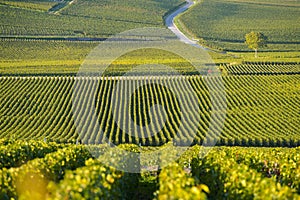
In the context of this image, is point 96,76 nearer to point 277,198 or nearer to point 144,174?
point 144,174

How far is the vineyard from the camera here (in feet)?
35.8

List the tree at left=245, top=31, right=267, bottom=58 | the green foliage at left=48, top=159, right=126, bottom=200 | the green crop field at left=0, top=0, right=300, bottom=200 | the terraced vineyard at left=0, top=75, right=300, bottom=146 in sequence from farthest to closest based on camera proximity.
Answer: the tree at left=245, top=31, right=267, bottom=58, the terraced vineyard at left=0, top=75, right=300, bottom=146, the green crop field at left=0, top=0, right=300, bottom=200, the green foliage at left=48, top=159, right=126, bottom=200

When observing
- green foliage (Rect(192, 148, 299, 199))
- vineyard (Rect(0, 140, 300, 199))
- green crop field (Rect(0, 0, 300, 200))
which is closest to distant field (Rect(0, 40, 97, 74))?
green crop field (Rect(0, 0, 300, 200))

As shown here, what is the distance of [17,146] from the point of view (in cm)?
1722

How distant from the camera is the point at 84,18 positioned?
8556 cm

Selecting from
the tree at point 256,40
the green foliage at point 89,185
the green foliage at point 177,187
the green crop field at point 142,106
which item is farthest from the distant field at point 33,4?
the green foliage at point 177,187

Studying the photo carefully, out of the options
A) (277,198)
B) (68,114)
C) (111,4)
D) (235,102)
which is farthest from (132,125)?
(111,4)

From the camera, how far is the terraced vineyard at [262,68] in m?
51.1

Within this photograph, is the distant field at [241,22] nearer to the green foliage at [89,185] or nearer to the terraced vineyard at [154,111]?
the terraced vineyard at [154,111]

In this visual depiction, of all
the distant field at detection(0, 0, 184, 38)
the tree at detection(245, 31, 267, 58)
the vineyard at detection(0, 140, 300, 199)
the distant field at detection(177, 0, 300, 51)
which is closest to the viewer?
the vineyard at detection(0, 140, 300, 199)

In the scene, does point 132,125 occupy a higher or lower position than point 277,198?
lower

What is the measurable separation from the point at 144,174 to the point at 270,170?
6171 mm

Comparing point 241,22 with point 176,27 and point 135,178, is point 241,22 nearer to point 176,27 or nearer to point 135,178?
point 176,27

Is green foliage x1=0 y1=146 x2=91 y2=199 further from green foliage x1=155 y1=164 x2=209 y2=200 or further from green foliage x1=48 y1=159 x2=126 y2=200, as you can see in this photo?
green foliage x1=155 y1=164 x2=209 y2=200
